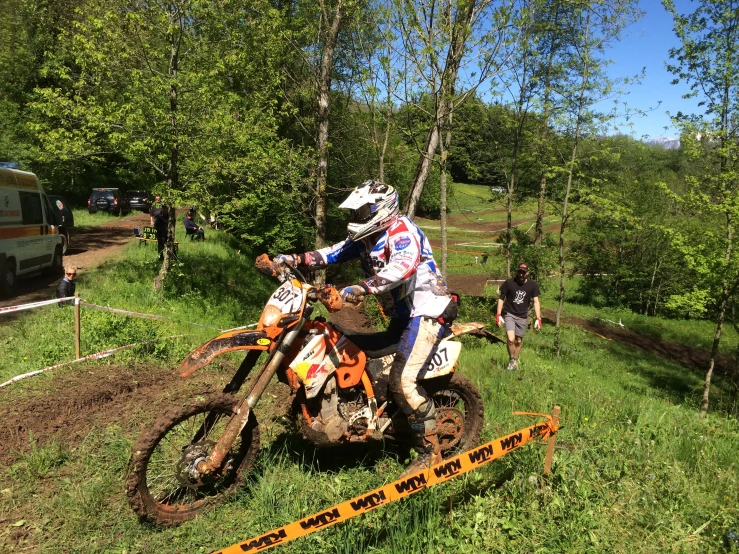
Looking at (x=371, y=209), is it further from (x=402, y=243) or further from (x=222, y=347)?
(x=222, y=347)

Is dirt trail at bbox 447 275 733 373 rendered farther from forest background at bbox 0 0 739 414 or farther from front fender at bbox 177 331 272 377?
front fender at bbox 177 331 272 377

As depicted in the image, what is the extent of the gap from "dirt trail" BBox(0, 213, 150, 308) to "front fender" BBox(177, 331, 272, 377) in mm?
9592

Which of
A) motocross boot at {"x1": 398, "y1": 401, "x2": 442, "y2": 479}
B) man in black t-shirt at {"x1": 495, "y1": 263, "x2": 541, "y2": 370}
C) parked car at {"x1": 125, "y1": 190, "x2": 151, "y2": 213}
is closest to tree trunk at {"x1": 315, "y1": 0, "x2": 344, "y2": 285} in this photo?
man in black t-shirt at {"x1": 495, "y1": 263, "x2": 541, "y2": 370}

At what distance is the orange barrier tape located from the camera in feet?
9.07

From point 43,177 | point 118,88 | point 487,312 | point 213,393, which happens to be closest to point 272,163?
point 118,88

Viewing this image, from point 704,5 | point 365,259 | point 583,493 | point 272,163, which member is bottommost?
point 583,493

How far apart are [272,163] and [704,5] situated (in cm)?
1278

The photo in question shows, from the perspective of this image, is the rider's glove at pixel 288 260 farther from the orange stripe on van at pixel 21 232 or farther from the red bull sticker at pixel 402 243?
the orange stripe on van at pixel 21 232

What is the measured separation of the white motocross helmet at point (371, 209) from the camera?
3.91 m

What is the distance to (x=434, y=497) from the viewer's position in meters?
3.63

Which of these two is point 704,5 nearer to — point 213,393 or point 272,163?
point 272,163

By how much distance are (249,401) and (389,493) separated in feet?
4.04

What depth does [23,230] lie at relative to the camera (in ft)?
38.8

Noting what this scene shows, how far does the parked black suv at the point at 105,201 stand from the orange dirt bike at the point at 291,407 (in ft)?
96.2
